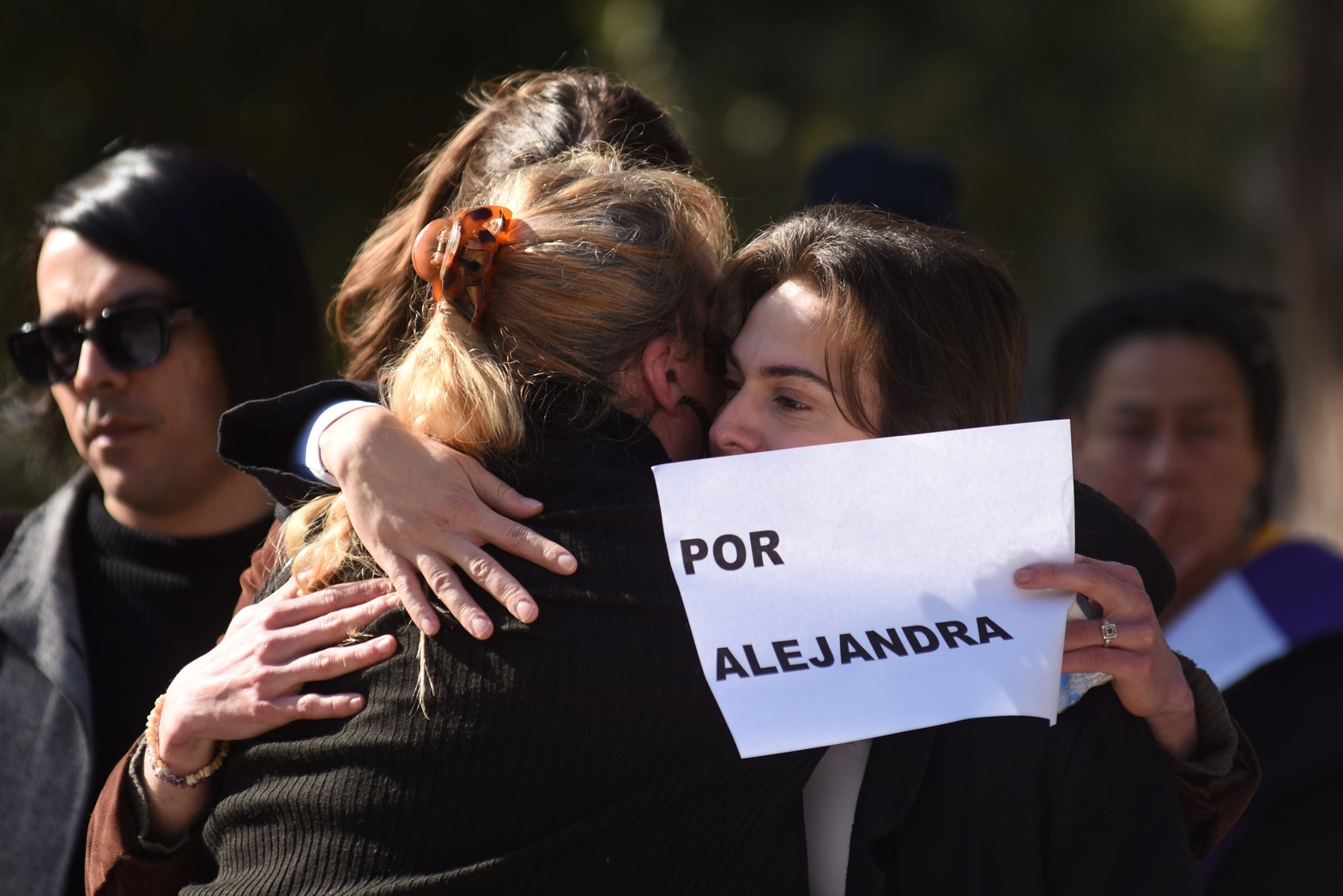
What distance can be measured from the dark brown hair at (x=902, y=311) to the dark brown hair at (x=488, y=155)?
403mm

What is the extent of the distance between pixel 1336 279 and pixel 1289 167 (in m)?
0.59

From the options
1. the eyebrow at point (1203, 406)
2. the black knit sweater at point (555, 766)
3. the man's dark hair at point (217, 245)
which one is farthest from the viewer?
the eyebrow at point (1203, 406)

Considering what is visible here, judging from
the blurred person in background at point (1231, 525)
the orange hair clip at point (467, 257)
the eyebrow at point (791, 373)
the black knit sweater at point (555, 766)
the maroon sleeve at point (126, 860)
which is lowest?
the blurred person in background at point (1231, 525)

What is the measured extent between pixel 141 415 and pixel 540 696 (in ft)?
4.38

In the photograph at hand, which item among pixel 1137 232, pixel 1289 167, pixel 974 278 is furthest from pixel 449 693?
pixel 1137 232

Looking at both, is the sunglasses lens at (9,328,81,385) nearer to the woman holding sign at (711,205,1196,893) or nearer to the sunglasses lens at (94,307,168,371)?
the sunglasses lens at (94,307,168,371)

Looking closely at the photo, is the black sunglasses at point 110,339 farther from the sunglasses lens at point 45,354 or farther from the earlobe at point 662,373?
the earlobe at point 662,373

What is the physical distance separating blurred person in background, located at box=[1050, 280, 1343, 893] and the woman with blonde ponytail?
148 centimetres

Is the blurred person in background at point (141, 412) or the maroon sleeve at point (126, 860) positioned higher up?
the blurred person in background at point (141, 412)

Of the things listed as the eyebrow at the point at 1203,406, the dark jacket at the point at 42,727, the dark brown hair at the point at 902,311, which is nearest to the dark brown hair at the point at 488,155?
the dark brown hair at the point at 902,311

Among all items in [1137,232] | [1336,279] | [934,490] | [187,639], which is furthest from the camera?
[1137,232]

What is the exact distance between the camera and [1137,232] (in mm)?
8609

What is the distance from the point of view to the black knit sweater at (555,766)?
1500 mm

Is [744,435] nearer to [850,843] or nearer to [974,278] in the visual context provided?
[974,278]
